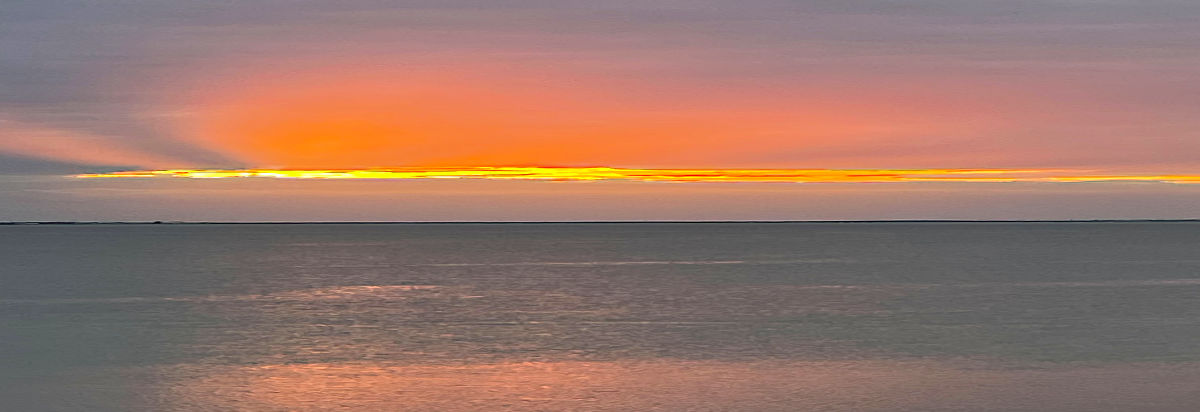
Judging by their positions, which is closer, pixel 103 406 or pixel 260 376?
pixel 103 406

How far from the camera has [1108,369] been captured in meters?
22.0

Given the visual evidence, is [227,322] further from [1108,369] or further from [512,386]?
[1108,369]

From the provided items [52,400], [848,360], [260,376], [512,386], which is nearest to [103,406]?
[52,400]

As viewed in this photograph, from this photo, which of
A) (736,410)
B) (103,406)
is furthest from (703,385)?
(103,406)

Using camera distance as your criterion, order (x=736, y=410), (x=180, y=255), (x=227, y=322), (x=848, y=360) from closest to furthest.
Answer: (x=736, y=410)
(x=848, y=360)
(x=227, y=322)
(x=180, y=255)

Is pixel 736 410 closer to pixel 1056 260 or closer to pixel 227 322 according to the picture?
pixel 227 322

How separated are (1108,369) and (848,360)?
14.6ft

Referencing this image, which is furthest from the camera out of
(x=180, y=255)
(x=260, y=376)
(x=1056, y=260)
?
(x=180, y=255)

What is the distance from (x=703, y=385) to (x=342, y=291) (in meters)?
32.5

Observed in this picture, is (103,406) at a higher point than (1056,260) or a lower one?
lower

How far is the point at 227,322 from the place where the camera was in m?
34.9

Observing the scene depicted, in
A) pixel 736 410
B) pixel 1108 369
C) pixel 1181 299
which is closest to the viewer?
pixel 736 410

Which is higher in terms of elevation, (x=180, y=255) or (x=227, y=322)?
(x=180, y=255)

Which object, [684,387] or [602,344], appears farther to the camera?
[602,344]
